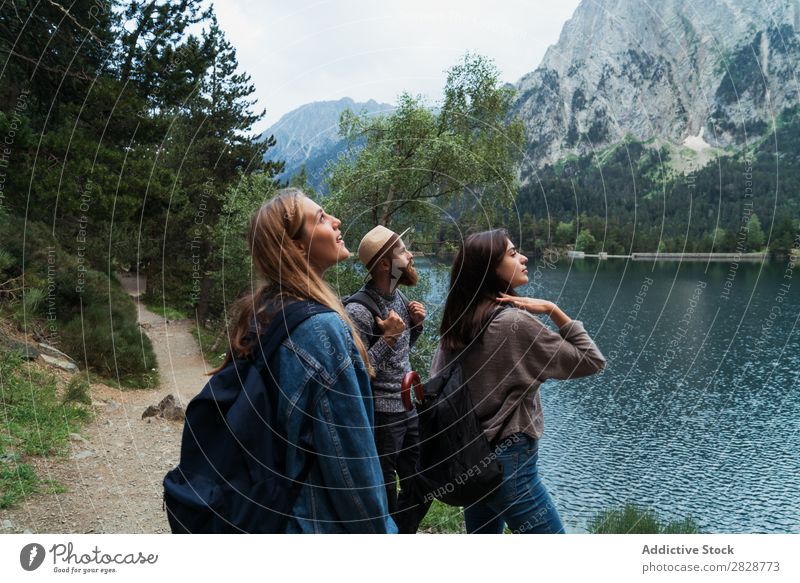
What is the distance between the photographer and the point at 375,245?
256 centimetres

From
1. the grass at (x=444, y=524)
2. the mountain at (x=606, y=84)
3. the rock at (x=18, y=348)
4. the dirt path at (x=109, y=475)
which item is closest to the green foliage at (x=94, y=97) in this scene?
the rock at (x=18, y=348)

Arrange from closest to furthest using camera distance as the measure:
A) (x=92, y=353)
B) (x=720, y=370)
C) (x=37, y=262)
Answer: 1. (x=37, y=262)
2. (x=92, y=353)
3. (x=720, y=370)

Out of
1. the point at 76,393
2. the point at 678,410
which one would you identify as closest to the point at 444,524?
the point at 76,393

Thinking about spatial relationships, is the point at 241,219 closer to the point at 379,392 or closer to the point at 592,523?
the point at 592,523

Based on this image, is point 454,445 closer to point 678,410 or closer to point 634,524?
point 634,524

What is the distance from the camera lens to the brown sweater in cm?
198

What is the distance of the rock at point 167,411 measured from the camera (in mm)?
8039

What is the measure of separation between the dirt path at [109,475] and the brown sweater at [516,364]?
314cm

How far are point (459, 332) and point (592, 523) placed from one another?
813 cm

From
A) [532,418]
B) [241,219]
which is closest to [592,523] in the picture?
[532,418]

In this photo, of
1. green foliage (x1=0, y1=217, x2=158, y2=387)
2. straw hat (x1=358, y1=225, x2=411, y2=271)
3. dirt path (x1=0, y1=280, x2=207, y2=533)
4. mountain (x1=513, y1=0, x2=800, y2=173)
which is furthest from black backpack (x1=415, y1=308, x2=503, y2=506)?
green foliage (x1=0, y1=217, x2=158, y2=387)

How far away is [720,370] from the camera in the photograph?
17.7m

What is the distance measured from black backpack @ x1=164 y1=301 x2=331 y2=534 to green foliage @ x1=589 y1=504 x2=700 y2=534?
5502mm

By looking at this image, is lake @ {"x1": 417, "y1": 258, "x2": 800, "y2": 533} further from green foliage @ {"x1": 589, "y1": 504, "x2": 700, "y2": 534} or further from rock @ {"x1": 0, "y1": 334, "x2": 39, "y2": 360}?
rock @ {"x1": 0, "y1": 334, "x2": 39, "y2": 360}
